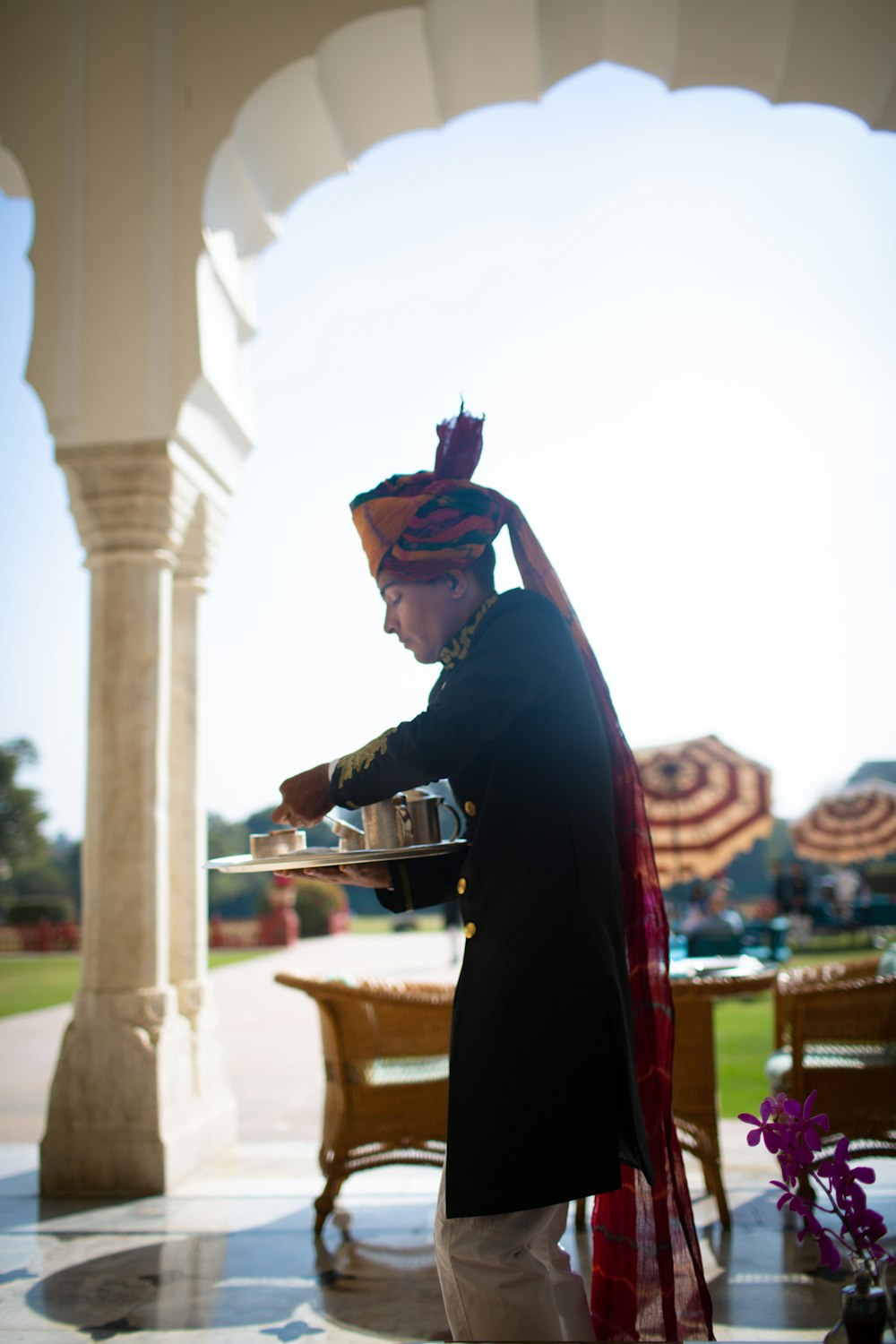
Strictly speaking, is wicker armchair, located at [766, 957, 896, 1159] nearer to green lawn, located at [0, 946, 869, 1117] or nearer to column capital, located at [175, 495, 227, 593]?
green lawn, located at [0, 946, 869, 1117]

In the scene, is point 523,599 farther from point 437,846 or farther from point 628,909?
point 628,909

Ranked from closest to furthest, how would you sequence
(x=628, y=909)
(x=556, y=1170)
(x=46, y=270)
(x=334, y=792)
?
(x=556, y=1170) → (x=334, y=792) → (x=628, y=909) → (x=46, y=270)

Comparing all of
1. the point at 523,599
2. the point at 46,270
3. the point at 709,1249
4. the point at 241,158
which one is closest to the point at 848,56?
the point at 241,158

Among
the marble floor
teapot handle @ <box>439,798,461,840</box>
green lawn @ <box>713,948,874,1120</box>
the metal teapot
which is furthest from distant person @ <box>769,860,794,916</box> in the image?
the metal teapot

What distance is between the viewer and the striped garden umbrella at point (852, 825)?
13.9 meters

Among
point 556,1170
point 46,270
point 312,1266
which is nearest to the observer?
point 556,1170

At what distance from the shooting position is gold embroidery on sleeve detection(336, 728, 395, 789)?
5.49 ft

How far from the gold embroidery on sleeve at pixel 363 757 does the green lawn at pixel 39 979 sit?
8470 mm

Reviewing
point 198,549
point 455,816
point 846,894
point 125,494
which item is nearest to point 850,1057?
point 455,816

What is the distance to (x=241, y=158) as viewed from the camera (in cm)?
439

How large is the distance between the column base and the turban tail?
2.50m

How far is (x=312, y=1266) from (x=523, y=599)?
2359 mm

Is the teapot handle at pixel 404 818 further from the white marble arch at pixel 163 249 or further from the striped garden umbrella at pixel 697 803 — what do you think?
the striped garden umbrella at pixel 697 803

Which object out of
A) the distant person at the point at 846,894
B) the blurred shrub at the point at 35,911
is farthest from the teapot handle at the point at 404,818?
the blurred shrub at the point at 35,911
